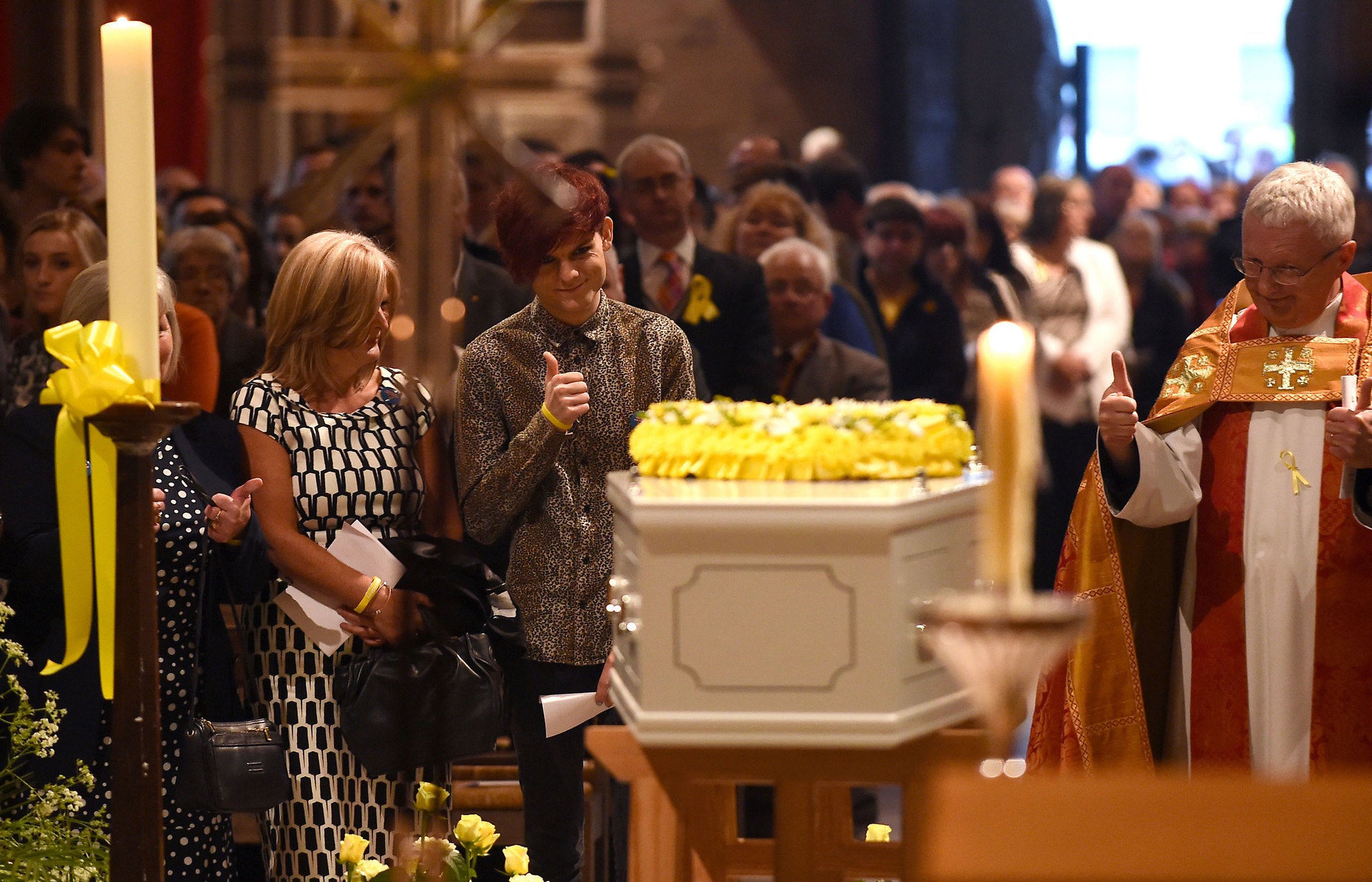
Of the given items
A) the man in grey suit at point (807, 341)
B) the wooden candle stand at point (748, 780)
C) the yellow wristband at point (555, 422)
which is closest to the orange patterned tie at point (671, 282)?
the man in grey suit at point (807, 341)

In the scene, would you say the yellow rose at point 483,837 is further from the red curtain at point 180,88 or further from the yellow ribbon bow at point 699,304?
the red curtain at point 180,88

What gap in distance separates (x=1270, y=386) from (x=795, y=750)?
148 centimetres

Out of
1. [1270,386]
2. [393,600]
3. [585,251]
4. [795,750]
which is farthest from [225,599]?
[1270,386]

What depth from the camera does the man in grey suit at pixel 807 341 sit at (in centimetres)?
541

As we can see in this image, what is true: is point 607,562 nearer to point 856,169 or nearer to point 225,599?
point 225,599

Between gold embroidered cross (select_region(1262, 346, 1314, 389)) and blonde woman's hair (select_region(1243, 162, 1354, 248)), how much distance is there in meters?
0.22

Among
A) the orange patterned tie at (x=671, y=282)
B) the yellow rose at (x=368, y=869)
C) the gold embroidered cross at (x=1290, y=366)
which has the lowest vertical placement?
the yellow rose at (x=368, y=869)

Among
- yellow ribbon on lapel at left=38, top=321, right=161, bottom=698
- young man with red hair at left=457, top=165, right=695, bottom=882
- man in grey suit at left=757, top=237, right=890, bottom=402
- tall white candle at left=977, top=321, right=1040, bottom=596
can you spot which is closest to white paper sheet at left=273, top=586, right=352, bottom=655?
young man with red hair at left=457, top=165, right=695, bottom=882

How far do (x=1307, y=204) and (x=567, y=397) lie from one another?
1.39 meters

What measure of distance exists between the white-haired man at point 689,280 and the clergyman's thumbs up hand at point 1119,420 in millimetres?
1704

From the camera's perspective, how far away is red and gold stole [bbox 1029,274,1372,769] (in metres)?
3.33

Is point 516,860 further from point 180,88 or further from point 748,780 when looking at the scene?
point 180,88

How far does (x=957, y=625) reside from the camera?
1647 millimetres

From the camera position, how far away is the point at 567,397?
126 inches
